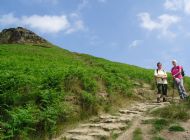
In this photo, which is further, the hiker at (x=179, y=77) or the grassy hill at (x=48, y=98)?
the hiker at (x=179, y=77)

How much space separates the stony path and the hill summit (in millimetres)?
38708

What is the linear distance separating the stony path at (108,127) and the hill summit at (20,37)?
38.7 metres

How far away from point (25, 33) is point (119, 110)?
40.4 metres

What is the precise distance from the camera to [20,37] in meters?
58.8

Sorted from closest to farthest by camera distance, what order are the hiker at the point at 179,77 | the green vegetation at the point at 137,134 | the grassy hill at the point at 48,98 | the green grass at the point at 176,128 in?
the grassy hill at the point at 48,98 < the green vegetation at the point at 137,134 < the green grass at the point at 176,128 < the hiker at the point at 179,77

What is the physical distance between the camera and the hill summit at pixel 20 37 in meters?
58.5

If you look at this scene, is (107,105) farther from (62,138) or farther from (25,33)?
(25,33)

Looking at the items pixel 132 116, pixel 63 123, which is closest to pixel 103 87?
pixel 132 116

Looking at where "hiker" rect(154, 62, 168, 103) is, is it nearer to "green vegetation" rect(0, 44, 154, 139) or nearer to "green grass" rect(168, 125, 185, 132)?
"green vegetation" rect(0, 44, 154, 139)

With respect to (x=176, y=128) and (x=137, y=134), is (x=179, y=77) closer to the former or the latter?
(x=176, y=128)

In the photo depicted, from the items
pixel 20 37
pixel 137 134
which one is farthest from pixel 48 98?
pixel 20 37

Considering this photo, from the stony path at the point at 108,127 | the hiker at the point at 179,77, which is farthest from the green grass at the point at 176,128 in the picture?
the hiker at the point at 179,77

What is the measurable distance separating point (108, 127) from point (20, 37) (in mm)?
42791

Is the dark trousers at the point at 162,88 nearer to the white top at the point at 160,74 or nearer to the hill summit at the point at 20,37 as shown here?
the white top at the point at 160,74
